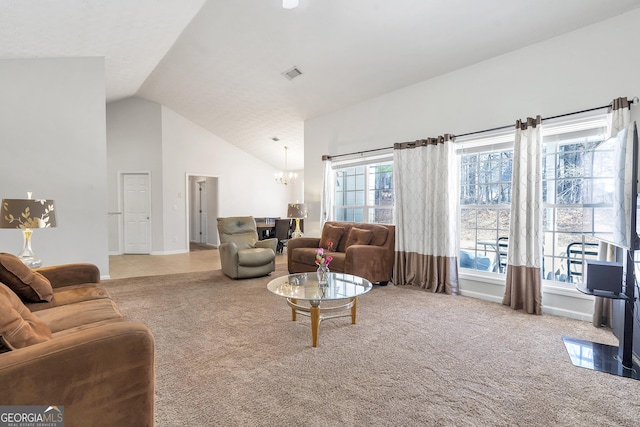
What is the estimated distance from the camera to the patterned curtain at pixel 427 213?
4.10m

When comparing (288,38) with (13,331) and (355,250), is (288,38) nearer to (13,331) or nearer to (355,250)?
(355,250)

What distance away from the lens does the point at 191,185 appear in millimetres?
10188

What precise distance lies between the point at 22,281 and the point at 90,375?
1.35 meters

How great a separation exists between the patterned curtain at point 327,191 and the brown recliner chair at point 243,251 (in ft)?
3.80

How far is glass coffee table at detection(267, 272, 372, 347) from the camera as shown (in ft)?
8.40

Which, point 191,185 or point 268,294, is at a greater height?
point 191,185

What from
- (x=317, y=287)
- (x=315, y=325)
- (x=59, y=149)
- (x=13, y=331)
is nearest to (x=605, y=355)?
(x=315, y=325)

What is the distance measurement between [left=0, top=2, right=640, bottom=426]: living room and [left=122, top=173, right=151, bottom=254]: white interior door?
2909 millimetres

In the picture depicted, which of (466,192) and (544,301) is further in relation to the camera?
(466,192)

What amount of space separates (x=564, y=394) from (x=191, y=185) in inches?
399

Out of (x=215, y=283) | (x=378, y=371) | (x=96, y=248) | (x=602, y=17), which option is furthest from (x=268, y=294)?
(x=602, y=17)

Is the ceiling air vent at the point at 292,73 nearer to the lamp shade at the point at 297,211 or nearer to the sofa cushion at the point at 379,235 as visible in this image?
the lamp shade at the point at 297,211

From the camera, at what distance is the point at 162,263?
6.37 meters

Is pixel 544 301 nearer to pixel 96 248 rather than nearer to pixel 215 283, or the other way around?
pixel 215 283
